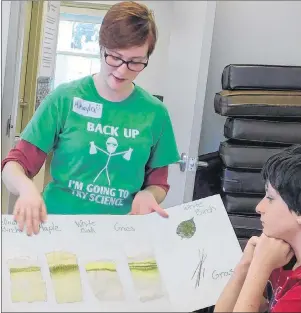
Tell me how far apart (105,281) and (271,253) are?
0.95ft

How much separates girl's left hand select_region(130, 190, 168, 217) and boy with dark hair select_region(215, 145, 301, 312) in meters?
0.18

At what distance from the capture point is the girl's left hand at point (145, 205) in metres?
0.92

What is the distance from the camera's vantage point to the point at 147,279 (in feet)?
2.85

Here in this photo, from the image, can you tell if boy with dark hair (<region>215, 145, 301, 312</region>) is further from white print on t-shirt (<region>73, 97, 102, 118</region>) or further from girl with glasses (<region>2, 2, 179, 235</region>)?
white print on t-shirt (<region>73, 97, 102, 118</region>)

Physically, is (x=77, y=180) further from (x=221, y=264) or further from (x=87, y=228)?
(x=221, y=264)

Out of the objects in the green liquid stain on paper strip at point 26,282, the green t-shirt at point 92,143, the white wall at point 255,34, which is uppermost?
the white wall at point 255,34

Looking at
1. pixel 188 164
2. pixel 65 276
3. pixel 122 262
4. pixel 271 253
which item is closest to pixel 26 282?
pixel 65 276

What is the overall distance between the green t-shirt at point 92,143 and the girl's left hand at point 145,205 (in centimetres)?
1

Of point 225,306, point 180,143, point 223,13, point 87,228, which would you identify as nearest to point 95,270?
point 87,228

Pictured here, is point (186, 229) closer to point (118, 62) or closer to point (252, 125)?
point (118, 62)

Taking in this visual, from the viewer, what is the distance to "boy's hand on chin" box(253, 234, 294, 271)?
2.60ft

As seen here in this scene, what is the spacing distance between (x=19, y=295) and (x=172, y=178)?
1.90 ft

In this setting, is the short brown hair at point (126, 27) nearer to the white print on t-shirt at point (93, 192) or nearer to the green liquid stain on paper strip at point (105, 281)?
the white print on t-shirt at point (93, 192)

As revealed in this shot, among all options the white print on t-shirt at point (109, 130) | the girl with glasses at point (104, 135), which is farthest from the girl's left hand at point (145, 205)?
the white print on t-shirt at point (109, 130)
